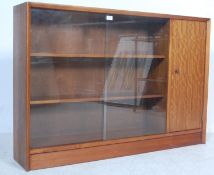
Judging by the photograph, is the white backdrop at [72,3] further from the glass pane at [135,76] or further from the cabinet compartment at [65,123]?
the cabinet compartment at [65,123]

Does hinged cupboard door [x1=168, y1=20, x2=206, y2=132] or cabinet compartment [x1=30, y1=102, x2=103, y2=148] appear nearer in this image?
cabinet compartment [x1=30, y1=102, x2=103, y2=148]

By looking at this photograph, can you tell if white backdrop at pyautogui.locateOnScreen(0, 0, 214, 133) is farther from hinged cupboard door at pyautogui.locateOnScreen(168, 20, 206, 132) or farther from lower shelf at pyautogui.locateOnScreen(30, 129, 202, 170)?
lower shelf at pyautogui.locateOnScreen(30, 129, 202, 170)

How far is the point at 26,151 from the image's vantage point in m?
2.80

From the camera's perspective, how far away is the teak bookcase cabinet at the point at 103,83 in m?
2.87

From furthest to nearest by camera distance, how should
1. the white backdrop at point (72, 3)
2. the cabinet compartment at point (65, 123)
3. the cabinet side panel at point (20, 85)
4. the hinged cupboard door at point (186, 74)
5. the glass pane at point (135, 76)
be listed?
1. the white backdrop at point (72, 3)
2. the hinged cupboard door at point (186, 74)
3. the glass pane at point (135, 76)
4. the cabinet compartment at point (65, 123)
5. the cabinet side panel at point (20, 85)

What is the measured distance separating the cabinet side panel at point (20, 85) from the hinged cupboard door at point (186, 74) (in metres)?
1.35

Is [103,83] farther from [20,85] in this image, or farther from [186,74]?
[186,74]

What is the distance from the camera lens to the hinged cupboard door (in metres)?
3.46

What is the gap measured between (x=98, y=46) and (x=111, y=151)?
888 millimetres

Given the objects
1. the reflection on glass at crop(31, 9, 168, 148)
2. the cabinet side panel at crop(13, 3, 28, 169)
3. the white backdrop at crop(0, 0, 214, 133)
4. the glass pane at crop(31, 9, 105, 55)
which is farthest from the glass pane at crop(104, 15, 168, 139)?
the white backdrop at crop(0, 0, 214, 133)

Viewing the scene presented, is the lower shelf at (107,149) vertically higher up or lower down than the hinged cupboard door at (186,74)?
lower down

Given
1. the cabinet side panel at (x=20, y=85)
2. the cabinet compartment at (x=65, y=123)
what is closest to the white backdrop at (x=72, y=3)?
the cabinet side panel at (x=20, y=85)

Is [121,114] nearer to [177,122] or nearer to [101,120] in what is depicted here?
[101,120]

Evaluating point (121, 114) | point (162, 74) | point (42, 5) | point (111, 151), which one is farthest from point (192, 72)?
point (42, 5)
